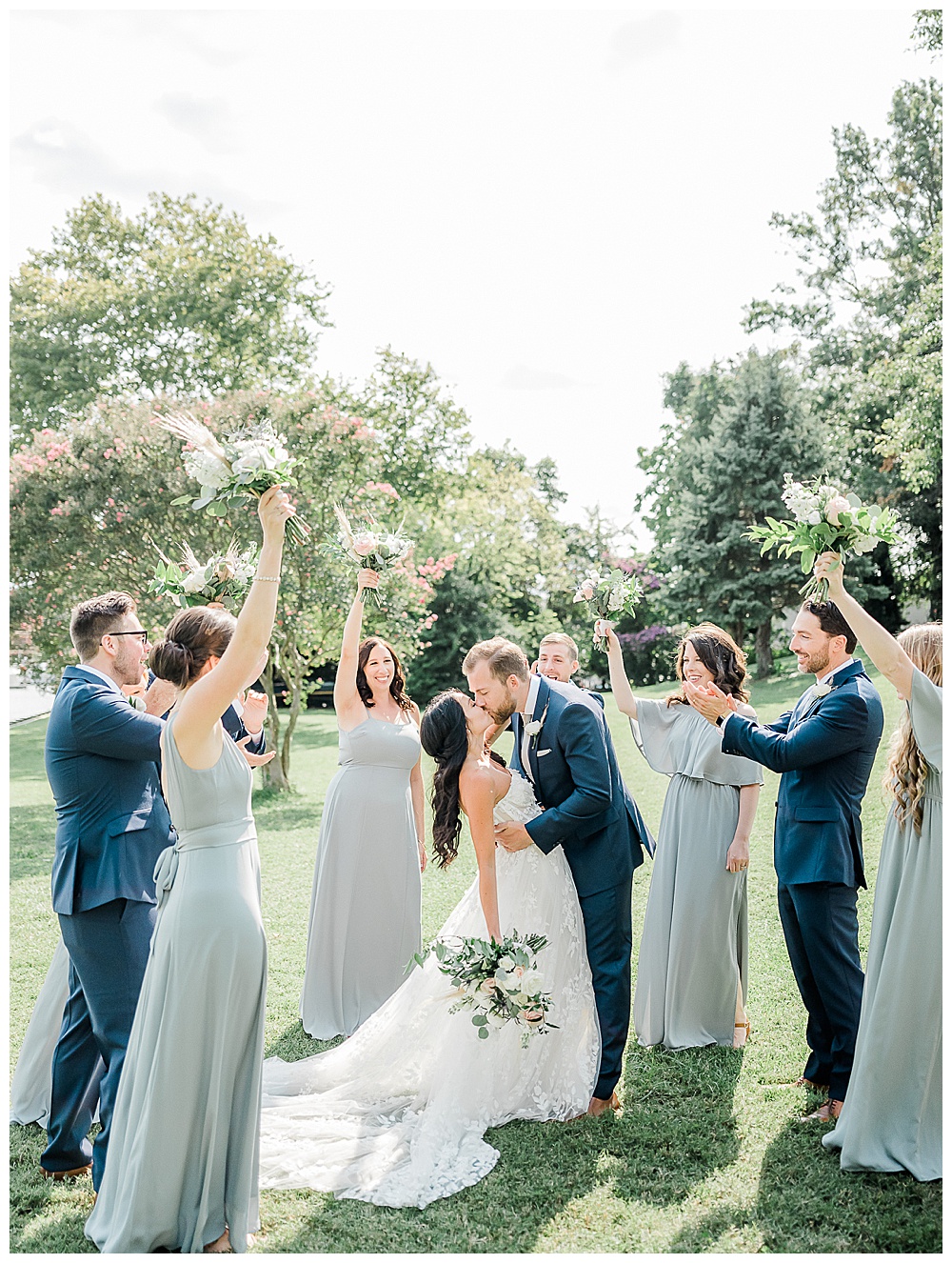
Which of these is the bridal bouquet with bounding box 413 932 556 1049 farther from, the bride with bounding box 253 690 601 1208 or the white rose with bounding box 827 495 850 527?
the white rose with bounding box 827 495 850 527

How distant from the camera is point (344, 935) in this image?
20.9ft

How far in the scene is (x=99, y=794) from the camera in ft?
13.6

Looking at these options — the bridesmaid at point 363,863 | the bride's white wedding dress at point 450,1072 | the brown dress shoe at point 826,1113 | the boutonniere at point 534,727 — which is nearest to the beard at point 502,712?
the boutonniere at point 534,727

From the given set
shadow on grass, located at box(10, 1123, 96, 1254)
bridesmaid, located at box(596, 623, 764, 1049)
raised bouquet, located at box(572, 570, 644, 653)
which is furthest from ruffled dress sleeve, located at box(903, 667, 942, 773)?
shadow on grass, located at box(10, 1123, 96, 1254)

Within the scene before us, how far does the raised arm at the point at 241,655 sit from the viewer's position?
10.5 feet

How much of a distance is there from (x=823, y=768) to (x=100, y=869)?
343cm

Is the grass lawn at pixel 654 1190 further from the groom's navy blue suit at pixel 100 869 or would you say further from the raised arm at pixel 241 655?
the raised arm at pixel 241 655

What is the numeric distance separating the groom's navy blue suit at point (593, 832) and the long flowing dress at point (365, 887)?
1.79 meters

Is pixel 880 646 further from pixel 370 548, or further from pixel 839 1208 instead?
pixel 370 548

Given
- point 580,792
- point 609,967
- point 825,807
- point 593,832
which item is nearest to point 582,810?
point 580,792

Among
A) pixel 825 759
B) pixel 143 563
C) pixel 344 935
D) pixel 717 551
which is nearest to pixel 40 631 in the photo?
pixel 143 563

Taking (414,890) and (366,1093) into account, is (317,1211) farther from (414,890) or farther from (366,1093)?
(414,890)

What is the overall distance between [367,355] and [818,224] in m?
17.0

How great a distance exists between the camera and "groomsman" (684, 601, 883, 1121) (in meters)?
4.70
